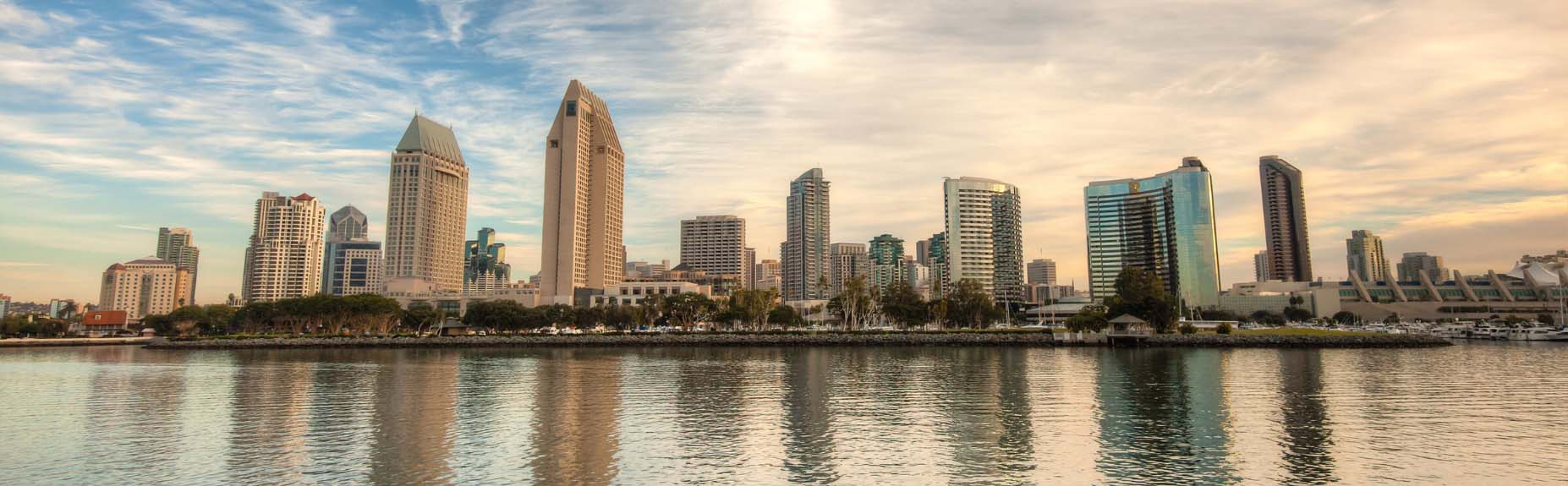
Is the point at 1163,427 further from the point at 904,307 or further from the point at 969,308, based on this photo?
the point at 969,308

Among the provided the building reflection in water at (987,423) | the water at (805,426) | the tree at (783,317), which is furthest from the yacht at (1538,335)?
the tree at (783,317)

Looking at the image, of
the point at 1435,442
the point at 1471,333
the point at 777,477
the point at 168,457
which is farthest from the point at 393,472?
the point at 1471,333

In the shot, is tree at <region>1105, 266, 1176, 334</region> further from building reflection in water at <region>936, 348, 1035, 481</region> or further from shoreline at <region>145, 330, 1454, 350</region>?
building reflection in water at <region>936, 348, 1035, 481</region>

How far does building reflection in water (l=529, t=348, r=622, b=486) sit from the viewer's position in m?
30.7

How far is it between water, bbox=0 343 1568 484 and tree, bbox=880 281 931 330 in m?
71.6

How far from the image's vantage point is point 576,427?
41.1 metres

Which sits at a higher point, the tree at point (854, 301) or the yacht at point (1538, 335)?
the tree at point (854, 301)

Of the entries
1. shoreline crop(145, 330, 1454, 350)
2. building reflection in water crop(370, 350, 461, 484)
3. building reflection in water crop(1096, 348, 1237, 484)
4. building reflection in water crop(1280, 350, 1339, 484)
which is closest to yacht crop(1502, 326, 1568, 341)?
shoreline crop(145, 330, 1454, 350)

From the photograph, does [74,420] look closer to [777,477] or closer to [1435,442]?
[777,477]

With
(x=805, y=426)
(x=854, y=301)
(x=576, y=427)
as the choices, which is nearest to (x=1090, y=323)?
(x=854, y=301)

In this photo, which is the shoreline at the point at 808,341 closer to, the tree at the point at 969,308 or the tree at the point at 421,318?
the tree at the point at 969,308

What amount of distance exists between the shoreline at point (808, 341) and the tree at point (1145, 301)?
5.92 meters

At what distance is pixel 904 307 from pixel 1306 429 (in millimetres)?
112787

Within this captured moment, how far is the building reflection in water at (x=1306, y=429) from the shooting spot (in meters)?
29.9
